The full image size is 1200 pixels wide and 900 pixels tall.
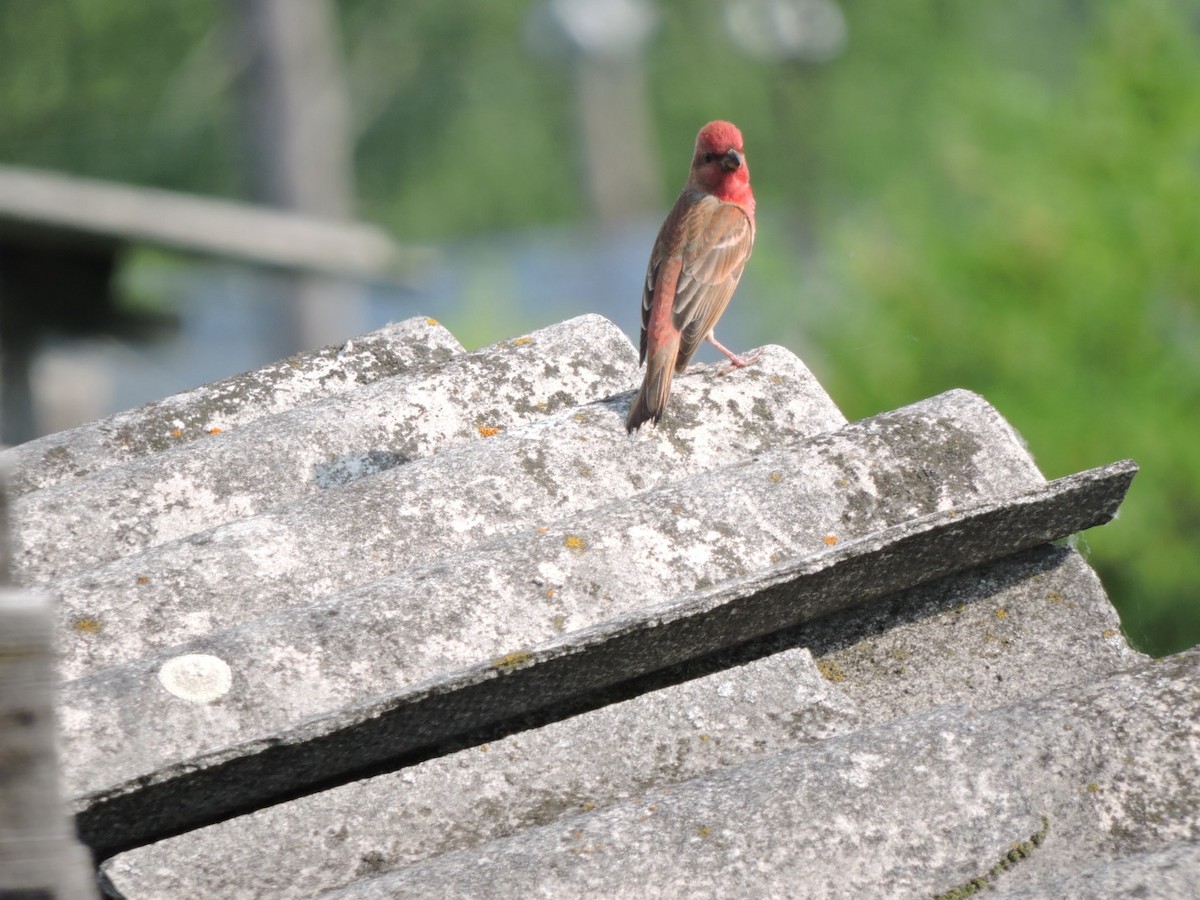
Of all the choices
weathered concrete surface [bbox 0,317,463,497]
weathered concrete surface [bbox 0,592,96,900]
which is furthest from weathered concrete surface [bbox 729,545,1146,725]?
weathered concrete surface [bbox 0,317,463,497]

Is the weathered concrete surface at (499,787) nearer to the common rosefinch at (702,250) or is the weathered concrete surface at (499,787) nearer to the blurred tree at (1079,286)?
the common rosefinch at (702,250)

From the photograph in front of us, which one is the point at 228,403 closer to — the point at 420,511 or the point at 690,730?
the point at 420,511

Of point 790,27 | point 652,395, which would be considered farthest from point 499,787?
point 790,27

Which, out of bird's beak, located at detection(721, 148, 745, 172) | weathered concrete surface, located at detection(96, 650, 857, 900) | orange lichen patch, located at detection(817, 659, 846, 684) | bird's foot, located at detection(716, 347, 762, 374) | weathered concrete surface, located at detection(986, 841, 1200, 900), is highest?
bird's beak, located at detection(721, 148, 745, 172)

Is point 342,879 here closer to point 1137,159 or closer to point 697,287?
point 697,287

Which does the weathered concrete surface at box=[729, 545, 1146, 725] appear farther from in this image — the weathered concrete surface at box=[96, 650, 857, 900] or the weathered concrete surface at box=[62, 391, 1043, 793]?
the weathered concrete surface at box=[96, 650, 857, 900]

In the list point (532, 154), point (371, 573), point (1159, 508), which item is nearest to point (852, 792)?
point (371, 573)

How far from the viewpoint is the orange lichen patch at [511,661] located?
92.9 inches

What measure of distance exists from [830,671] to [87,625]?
1281mm

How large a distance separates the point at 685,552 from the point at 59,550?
1.34m

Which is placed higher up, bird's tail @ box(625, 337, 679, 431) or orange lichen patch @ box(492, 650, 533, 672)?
bird's tail @ box(625, 337, 679, 431)

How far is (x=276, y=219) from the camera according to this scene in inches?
358

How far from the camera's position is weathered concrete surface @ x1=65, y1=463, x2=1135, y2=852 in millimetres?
2277

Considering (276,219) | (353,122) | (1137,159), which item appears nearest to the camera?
(276,219)
